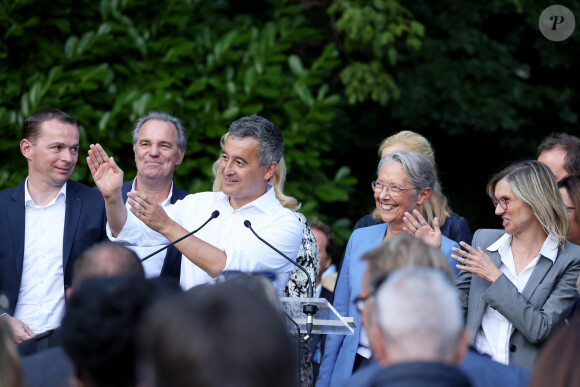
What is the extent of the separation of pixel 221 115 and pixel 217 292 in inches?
224

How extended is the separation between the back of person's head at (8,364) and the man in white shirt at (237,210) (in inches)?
82.1

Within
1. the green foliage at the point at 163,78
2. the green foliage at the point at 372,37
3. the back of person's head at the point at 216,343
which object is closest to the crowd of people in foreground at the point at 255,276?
the back of person's head at the point at 216,343

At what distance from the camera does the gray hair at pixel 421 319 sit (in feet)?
6.44

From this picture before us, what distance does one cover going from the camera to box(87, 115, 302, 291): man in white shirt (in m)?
4.27

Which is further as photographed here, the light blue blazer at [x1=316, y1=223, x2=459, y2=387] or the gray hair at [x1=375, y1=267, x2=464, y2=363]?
the light blue blazer at [x1=316, y1=223, x2=459, y2=387]

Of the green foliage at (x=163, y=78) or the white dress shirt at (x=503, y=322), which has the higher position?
the green foliage at (x=163, y=78)

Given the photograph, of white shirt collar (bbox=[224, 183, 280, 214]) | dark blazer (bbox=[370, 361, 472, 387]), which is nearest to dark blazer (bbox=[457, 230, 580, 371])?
white shirt collar (bbox=[224, 183, 280, 214])

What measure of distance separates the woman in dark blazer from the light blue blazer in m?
0.30

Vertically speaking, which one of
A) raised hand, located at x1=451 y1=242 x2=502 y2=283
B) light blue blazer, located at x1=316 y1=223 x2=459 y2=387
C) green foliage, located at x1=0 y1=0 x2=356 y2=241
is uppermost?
green foliage, located at x1=0 y1=0 x2=356 y2=241

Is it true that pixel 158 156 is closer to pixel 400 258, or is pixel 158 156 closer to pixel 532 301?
pixel 532 301

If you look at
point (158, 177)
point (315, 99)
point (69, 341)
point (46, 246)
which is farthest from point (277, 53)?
point (69, 341)

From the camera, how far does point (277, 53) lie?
26.3ft

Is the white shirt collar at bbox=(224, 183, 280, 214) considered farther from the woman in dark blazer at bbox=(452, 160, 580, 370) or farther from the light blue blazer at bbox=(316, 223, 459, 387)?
the woman in dark blazer at bbox=(452, 160, 580, 370)

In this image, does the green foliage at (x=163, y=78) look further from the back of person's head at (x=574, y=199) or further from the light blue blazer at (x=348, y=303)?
the back of person's head at (x=574, y=199)
